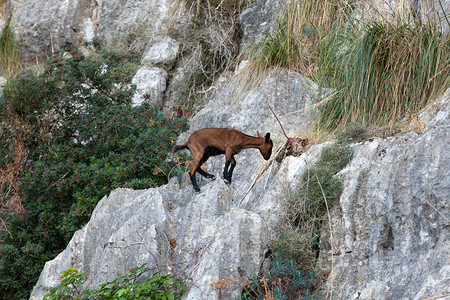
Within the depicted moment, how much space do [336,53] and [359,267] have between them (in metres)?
3.61

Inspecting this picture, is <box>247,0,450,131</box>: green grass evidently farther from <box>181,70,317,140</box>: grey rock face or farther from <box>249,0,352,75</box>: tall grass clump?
<box>249,0,352,75</box>: tall grass clump

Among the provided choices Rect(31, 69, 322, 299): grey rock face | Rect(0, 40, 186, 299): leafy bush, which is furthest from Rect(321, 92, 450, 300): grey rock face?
Rect(0, 40, 186, 299): leafy bush

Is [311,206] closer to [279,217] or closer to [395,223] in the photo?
[279,217]

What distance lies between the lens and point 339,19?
8516 mm

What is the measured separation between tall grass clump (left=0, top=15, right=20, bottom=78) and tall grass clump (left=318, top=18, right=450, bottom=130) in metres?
8.29

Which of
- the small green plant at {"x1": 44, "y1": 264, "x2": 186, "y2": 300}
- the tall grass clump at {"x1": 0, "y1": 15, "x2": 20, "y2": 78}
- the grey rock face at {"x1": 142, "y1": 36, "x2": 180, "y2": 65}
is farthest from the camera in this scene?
the tall grass clump at {"x1": 0, "y1": 15, "x2": 20, "y2": 78}

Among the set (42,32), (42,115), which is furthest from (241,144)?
(42,32)

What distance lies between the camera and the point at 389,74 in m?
6.24

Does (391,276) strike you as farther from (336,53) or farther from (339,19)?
(339,19)

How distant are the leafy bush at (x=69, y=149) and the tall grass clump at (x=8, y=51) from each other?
301 cm

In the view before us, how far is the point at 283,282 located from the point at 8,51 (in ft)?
32.7

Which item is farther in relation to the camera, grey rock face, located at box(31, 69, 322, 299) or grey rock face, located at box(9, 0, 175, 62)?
grey rock face, located at box(9, 0, 175, 62)

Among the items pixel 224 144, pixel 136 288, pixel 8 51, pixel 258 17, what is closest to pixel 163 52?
pixel 258 17

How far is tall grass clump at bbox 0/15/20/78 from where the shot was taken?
40.5 feet
